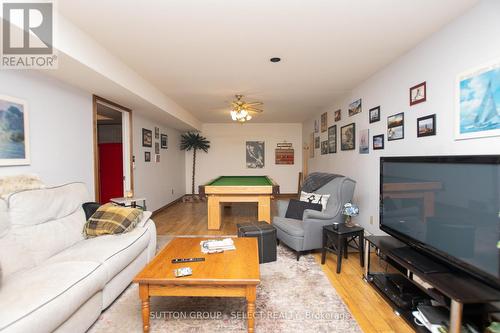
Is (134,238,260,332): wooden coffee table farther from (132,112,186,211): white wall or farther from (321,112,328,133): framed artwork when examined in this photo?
(321,112,328,133): framed artwork

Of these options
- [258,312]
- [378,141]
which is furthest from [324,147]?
[258,312]

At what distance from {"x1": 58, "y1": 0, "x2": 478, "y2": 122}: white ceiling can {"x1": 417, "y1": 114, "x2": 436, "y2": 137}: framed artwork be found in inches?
31.6

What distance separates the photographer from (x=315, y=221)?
9.91 feet

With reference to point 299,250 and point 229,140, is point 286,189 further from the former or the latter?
point 299,250

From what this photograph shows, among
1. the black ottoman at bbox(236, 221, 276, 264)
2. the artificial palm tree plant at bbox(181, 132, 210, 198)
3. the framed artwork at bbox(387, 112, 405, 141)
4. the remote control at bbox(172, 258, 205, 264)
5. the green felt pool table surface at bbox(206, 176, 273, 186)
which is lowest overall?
the black ottoman at bbox(236, 221, 276, 264)

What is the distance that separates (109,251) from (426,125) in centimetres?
319

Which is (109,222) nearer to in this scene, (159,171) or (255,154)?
(159,171)

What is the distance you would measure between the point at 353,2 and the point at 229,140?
6.40 m

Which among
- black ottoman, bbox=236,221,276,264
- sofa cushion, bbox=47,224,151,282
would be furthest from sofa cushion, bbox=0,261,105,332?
black ottoman, bbox=236,221,276,264

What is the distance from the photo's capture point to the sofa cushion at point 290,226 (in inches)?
119

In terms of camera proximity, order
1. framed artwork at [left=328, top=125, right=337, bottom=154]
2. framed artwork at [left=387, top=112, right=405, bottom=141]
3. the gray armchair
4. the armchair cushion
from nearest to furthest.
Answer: framed artwork at [left=387, top=112, right=405, bottom=141] < the gray armchair < the armchair cushion < framed artwork at [left=328, top=125, right=337, bottom=154]

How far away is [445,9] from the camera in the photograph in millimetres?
2002

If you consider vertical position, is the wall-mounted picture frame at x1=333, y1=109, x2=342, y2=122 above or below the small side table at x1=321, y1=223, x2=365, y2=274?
above

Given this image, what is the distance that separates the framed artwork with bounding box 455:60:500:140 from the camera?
1784 mm
